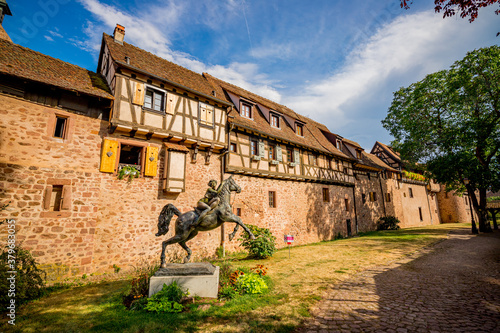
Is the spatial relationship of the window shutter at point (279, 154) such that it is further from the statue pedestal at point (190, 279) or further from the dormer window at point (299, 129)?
the statue pedestal at point (190, 279)

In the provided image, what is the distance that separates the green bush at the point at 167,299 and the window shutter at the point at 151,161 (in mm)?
6121

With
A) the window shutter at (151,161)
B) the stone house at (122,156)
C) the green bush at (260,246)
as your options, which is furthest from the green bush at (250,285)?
the window shutter at (151,161)

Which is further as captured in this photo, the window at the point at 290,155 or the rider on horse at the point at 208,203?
the window at the point at 290,155

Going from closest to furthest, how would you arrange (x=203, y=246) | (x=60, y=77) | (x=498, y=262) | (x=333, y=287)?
(x=333, y=287)
(x=498, y=262)
(x=60, y=77)
(x=203, y=246)

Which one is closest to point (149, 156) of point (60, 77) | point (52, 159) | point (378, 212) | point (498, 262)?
point (52, 159)

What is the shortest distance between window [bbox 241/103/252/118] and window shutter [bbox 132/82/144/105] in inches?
249

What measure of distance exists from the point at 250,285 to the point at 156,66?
11763mm

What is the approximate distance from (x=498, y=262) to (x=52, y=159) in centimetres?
1668

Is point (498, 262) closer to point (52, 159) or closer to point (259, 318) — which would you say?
point (259, 318)

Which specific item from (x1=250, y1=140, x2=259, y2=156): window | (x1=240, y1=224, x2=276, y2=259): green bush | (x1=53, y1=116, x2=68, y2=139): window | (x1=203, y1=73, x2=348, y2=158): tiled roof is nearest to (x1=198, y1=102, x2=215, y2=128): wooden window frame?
(x1=203, y1=73, x2=348, y2=158): tiled roof

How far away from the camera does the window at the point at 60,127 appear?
8758mm

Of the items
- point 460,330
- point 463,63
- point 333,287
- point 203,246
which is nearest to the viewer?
point 460,330

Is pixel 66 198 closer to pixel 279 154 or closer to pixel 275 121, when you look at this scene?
pixel 279 154

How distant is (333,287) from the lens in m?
6.18
